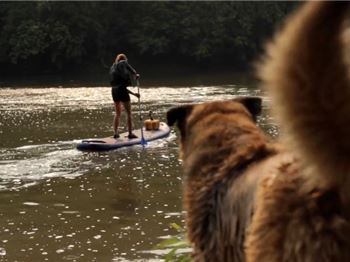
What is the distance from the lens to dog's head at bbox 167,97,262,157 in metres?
3.69

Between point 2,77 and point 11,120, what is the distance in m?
31.2

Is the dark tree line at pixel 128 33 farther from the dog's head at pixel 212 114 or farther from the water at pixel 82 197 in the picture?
the dog's head at pixel 212 114

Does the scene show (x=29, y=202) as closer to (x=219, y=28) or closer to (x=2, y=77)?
(x=2, y=77)

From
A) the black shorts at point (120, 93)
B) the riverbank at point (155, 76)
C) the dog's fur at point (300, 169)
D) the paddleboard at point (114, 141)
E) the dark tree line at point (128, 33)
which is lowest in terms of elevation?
the paddleboard at point (114, 141)

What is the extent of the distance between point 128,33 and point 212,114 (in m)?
54.9

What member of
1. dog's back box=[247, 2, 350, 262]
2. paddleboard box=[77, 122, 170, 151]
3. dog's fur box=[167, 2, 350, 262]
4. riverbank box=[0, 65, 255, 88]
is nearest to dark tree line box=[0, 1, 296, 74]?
riverbank box=[0, 65, 255, 88]

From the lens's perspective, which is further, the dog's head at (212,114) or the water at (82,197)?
the water at (82,197)

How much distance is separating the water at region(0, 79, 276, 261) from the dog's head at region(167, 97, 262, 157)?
0.84 feet

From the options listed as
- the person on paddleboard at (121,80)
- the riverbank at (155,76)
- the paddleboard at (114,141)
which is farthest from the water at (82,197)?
the riverbank at (155,76)

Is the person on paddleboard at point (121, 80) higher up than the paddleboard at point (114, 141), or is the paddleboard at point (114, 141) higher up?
the person on paddleboard at point (121, 80)

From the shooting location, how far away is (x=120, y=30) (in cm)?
5822

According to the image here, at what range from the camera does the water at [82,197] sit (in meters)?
7.12

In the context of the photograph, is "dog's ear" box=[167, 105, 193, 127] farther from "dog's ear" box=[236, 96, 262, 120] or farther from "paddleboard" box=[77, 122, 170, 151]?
"paddleboard" box=[77, 122, 170, 151]

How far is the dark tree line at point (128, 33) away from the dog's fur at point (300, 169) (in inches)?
1947
